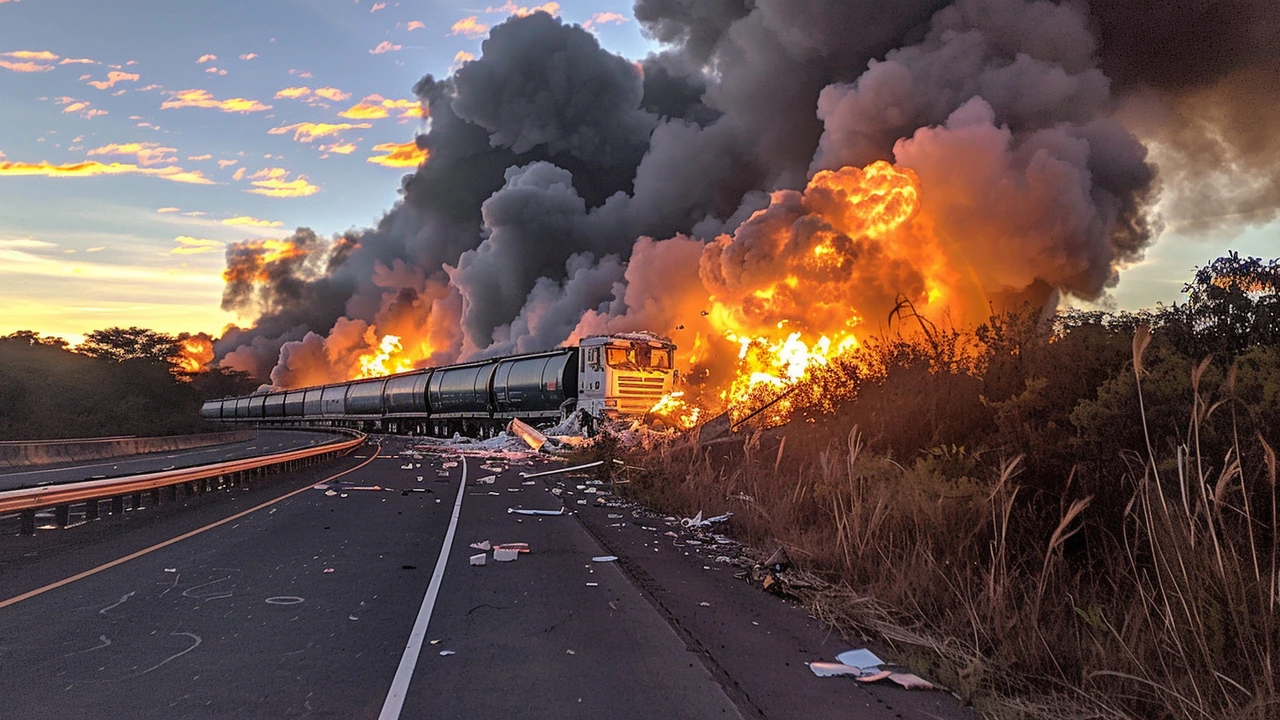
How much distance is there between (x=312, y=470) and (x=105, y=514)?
11.4 metres

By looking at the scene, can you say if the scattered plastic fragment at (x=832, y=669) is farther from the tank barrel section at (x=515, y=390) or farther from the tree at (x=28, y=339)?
the tree at (x=28, y=339)

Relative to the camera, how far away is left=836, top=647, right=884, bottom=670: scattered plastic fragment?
19.3 feet

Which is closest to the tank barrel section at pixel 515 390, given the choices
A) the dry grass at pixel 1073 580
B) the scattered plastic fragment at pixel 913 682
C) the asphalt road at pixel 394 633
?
the asphalt road at pixel 394 633

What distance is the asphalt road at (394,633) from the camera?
4.82 meters

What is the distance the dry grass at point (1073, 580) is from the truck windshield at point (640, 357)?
2239 centimetres

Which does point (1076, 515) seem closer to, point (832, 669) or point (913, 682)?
point (913, 682)

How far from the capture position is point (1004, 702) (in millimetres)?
5086

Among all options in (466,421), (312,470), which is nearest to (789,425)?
(312,470)

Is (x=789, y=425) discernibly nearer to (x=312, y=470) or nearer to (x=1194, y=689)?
(x=1194, y=689)

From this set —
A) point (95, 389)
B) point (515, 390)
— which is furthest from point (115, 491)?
point (95, 389)

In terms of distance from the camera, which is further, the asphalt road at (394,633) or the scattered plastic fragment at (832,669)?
the scattered plastic fragment at (832,669)

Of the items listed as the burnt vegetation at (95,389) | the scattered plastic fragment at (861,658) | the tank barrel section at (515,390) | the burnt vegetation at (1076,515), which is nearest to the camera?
the burnt vegetation at (1076,515)

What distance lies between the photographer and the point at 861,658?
6.03 meters

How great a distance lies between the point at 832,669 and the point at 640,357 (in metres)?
28.2
